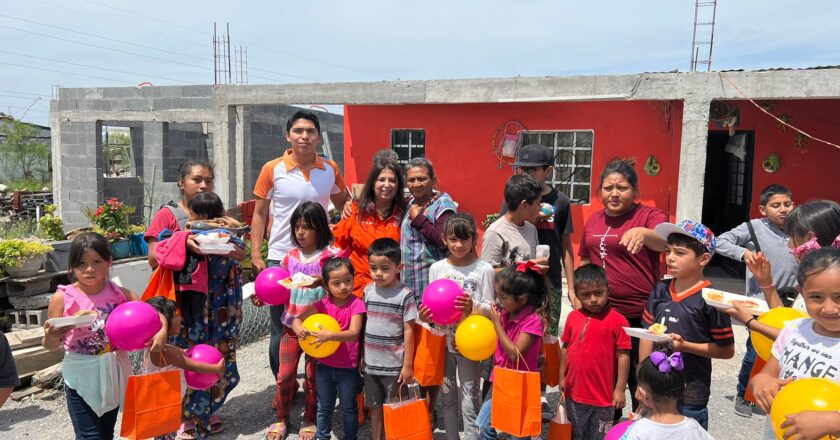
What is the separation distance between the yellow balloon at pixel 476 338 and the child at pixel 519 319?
0.26 feet

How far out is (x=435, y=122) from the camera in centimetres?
884

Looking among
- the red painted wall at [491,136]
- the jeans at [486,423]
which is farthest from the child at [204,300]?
the red painted wall at [491,136]

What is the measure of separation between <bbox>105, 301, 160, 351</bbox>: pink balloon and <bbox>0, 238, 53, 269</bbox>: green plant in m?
4.10

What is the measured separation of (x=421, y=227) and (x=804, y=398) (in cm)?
205

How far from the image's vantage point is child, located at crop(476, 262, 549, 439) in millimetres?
2908

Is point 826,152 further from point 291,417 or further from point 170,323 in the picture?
point 170,323

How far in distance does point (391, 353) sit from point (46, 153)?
25.6 metres

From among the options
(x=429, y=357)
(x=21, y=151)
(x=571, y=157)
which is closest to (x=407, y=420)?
(x=429, y=357)

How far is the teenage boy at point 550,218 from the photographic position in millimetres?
3604

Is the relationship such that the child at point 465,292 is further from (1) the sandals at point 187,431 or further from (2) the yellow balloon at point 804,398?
(1) the sandals at point 187,431

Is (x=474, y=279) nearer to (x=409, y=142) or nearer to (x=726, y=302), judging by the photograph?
(x=726, y=302)

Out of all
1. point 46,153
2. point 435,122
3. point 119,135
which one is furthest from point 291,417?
point 119,135

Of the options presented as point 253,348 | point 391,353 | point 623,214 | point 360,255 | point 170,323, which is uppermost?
point 623,214

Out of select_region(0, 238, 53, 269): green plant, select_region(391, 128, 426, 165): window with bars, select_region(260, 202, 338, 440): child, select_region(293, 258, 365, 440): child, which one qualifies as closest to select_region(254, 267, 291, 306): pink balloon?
select_region(260, 202, 338, 440): child
